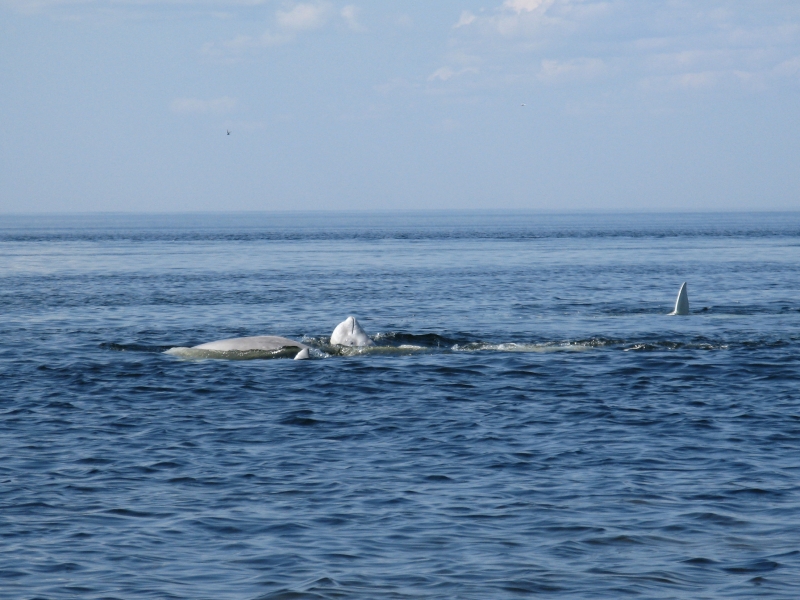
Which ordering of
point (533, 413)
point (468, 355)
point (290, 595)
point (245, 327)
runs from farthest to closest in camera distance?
point (245, 327), point (468, 355), point (533, 413), point (290, 595)

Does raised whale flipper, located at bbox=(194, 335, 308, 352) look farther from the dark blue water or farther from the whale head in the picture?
the whale head

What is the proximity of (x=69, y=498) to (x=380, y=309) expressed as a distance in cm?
2897

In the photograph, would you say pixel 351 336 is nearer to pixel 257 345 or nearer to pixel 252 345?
pixel 257 345

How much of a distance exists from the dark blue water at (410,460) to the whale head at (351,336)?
1.67 feet

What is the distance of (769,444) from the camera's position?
58.4 ft

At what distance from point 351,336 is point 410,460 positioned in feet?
42.0

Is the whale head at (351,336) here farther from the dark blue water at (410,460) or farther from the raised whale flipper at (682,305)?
the raised whale flipper at (682,305)

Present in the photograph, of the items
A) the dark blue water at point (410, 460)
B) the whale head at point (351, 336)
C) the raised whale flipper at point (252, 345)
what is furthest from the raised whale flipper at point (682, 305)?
the raised whale flipper at point (252, 345)

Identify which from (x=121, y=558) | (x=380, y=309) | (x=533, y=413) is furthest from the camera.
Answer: (x=380, y=309)

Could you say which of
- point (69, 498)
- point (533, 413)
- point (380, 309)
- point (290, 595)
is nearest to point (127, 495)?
point (69, 498)

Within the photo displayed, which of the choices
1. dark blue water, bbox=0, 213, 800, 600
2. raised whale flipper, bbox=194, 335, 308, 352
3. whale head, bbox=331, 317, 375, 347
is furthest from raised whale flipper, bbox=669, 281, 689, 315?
raised whale flipper, bbox=194, 335, 308, 352

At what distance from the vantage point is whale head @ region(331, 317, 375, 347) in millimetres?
29678

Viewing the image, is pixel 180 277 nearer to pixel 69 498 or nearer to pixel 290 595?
pixel 69 498

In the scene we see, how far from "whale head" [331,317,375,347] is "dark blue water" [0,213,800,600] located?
51cm
